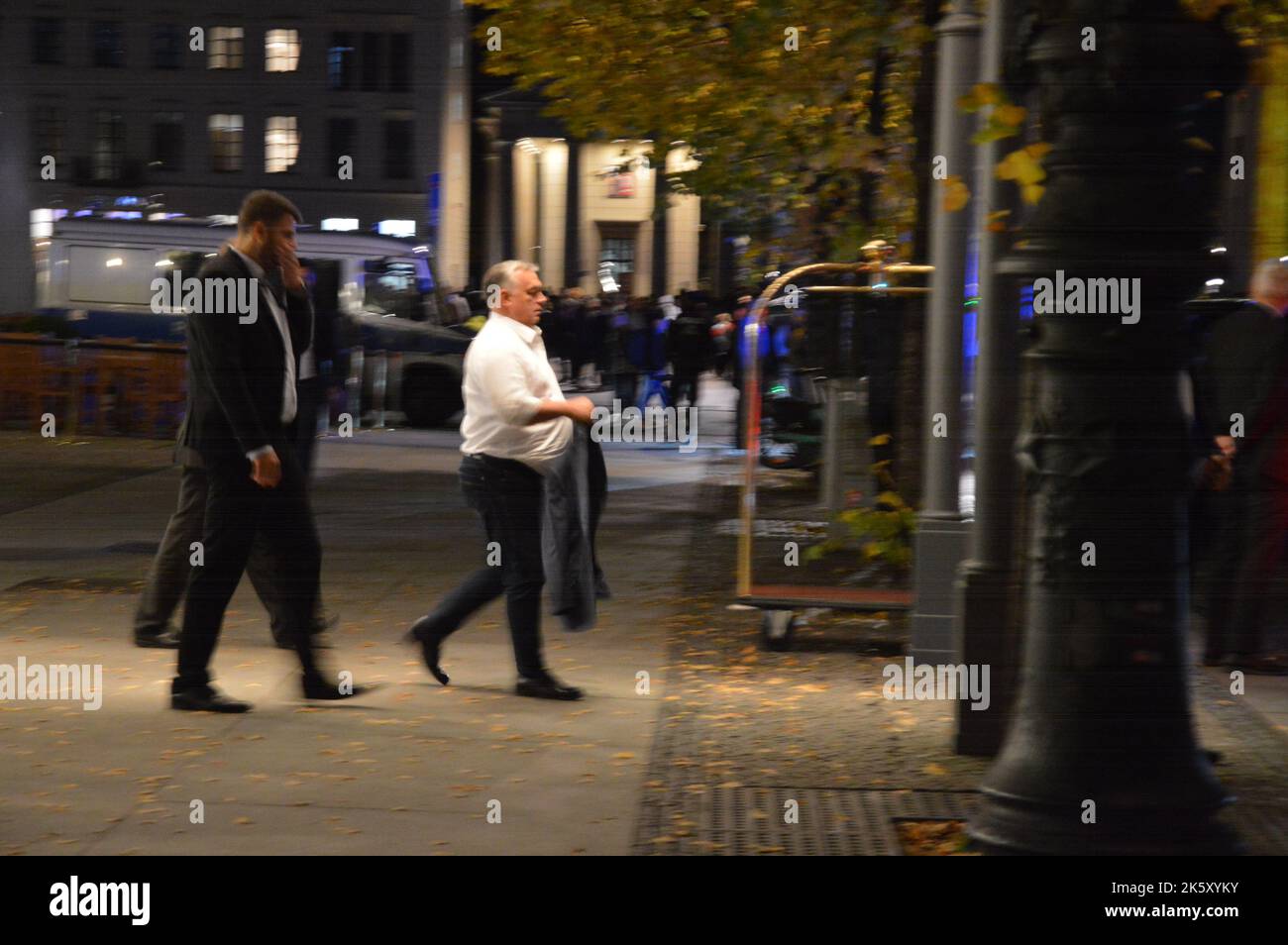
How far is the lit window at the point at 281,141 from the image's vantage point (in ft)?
191

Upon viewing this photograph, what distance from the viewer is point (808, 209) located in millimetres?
17156

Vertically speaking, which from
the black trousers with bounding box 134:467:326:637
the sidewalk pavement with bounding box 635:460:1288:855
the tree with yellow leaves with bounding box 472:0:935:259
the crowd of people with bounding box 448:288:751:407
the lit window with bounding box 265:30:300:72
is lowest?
the sidewalk pavement with bounding box 635:460:1288:855

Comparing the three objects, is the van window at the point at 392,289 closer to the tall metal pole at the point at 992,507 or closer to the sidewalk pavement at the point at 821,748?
the sidewalk pavement at the point at 821,748

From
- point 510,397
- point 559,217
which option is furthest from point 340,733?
point 559,217

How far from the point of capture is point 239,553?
741 centimetres

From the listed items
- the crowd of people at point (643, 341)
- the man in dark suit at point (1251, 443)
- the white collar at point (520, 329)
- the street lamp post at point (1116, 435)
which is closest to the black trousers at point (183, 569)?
the white collar at point (520, 329)

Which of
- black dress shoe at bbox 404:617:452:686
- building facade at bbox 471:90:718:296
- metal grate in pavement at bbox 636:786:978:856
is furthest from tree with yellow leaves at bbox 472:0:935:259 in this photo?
building facade at bbox 471:90:718:296

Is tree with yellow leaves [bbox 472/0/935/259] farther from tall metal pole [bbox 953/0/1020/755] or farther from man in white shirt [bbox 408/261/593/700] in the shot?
tall metal pole [bbox 953/0/1020/755]

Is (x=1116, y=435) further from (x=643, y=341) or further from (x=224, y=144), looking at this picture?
(x=224, y=144)

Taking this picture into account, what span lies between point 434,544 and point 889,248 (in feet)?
12.3

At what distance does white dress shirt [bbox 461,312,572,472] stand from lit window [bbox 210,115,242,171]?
5077cm

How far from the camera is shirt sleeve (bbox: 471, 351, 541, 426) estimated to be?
7594 mm

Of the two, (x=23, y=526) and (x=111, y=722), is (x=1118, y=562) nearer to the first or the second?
(x=111, y=722)

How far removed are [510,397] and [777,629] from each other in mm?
2188
